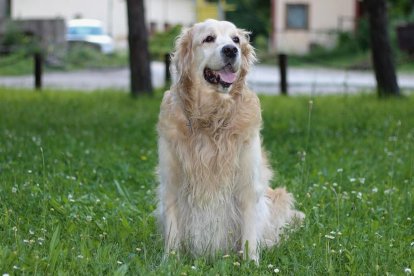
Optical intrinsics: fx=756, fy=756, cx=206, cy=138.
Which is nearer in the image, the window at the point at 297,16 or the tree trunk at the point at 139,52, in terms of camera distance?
the tree trunk at the point at 139,52

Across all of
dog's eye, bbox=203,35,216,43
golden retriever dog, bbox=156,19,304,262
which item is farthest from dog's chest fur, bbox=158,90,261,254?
dog's eye, bbox=203,35,216,43

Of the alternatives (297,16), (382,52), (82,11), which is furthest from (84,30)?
(382,52)

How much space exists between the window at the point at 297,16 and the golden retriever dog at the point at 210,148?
37784mm

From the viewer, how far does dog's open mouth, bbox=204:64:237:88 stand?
4910 mm

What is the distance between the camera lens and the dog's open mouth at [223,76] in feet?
16.1

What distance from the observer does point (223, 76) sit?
194 inches

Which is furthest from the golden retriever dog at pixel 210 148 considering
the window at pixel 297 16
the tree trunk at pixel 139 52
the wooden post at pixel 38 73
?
the window at pixel 297 16

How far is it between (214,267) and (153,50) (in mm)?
26698

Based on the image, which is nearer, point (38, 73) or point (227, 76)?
point (227, 76)

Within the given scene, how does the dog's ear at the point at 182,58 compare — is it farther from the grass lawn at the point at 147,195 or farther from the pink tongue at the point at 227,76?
the grass lawn at the point at 147,195

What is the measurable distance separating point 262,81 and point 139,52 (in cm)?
816

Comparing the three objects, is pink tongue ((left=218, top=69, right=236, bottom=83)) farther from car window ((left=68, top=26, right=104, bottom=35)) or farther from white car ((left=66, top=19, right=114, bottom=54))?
car window ((left=68, top=26, right=104, bottom=35))

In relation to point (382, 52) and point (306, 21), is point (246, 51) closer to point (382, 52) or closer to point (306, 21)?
point (382, 52)

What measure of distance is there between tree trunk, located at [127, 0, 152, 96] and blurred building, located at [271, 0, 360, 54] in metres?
26.0
